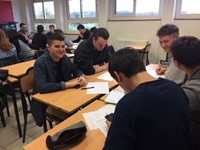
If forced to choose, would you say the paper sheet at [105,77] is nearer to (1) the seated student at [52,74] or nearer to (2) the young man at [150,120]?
(1) the seated student at [52,74]

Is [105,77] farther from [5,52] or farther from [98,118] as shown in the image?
[5,52]

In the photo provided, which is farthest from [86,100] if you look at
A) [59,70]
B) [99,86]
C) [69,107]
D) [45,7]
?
[45,7]

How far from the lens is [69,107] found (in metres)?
1.52

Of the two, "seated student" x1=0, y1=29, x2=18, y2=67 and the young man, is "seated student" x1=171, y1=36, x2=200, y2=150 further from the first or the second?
"seated student" x1=0, y1=29, x2=18, y2=67

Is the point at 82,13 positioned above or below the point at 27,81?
above

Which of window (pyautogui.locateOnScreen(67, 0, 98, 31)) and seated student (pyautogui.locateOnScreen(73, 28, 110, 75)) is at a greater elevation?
window (pyautogui.locateOnScreen(67, 0, 98, 31))

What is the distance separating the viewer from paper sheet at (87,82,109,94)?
1.82 meters

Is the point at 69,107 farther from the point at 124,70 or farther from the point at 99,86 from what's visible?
the point at 124,70

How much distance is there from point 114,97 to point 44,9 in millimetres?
7029

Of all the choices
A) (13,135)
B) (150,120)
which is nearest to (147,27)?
(13,135)

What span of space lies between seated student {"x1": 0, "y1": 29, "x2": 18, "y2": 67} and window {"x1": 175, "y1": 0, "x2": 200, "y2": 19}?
4100 millimetres

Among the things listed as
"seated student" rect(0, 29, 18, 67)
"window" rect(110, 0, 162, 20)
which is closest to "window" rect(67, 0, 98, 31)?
"window" rect(110, 0, 162, 20)

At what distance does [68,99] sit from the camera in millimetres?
1669

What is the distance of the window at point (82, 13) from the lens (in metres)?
6.32
